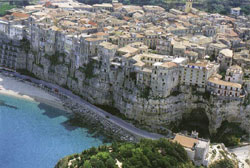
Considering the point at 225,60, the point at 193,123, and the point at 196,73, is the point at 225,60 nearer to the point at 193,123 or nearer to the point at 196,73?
the point at 196,73

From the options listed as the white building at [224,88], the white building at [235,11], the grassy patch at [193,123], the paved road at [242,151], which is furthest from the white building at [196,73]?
the white building at [235,11]

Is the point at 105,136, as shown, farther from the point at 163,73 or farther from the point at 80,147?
the point at 163,73

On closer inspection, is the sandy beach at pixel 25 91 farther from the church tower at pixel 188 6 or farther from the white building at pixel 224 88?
the church tower at pixel 188 6

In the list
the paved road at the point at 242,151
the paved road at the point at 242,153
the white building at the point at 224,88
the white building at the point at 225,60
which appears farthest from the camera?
the white building at the point at 225,60

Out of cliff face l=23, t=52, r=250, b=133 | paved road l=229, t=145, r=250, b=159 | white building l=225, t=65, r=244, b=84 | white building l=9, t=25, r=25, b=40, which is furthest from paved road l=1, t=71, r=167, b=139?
white building l=225, t=65, r=244, b=84

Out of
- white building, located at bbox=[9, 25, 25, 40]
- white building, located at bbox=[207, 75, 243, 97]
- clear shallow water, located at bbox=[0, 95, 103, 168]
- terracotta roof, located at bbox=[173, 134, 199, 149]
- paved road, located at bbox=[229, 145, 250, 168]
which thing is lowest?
clear shallow water, located at bbox=[0, 95, 103, 168]

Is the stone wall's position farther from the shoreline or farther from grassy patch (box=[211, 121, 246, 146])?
the shoreline

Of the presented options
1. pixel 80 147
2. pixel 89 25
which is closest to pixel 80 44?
pixel 89 25
